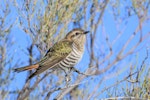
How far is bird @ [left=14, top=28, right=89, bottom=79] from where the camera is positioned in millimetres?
6172

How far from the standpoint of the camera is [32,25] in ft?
20.6

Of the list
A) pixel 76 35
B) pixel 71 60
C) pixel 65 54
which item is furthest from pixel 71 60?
pixel 76 35

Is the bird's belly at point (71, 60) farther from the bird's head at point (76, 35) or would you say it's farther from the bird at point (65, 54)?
the bird's head at point (76, 35)

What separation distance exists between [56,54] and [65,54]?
122 millimetres

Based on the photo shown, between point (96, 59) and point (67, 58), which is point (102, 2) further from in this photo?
point (96, 59)

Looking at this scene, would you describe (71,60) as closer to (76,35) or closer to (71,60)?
(71,60)

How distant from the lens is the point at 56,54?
6.44 m

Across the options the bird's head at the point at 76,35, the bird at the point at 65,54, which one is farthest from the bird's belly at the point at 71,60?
the bird's head at the point at 76,35

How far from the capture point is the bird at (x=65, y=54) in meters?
6.17

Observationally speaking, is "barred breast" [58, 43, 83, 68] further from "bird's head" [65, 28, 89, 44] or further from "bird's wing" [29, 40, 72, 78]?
"bird's head" [65, 28, 89, 44]

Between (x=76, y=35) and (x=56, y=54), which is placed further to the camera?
(x=76, y=35)

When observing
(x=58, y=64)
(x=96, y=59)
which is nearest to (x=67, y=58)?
(x=58, y=64)

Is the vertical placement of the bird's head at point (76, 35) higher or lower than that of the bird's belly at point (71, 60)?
higher

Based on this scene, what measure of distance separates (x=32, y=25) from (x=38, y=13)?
0.58 ft
